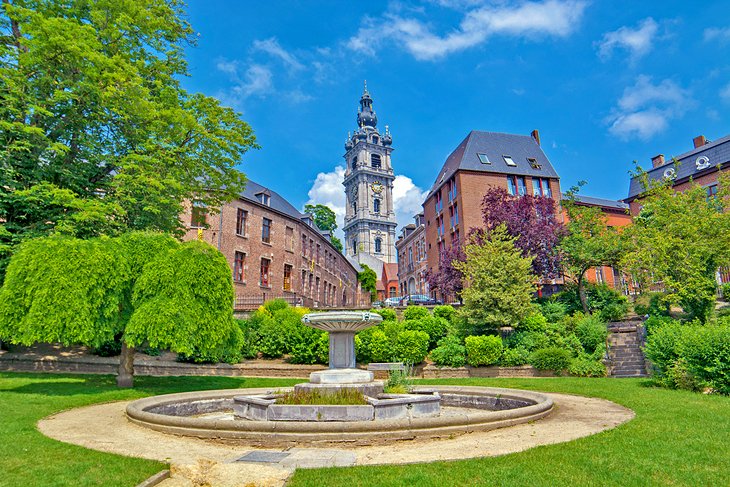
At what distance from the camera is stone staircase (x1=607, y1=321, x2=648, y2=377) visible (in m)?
18.3

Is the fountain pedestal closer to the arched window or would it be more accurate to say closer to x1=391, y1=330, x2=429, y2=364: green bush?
x1=391, y1=330, x2=429, y2=364: green bush

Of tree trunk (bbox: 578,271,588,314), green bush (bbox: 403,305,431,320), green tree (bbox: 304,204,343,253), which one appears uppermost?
green tree (bbox: 304,204,343,253)

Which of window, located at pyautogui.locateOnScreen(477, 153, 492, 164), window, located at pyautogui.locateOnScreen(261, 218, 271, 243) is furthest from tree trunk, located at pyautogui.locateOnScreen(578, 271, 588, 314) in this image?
window, located at pyautogui.locateOnScreen(261, 218, 271, 243)

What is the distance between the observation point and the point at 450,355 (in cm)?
1983

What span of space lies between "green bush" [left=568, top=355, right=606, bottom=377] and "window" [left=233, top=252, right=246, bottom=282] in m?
24.4

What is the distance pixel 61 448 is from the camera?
20.6 feet

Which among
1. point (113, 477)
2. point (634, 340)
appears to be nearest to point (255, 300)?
point (634, 340)

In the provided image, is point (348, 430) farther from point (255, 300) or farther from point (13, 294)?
point (255, 300)

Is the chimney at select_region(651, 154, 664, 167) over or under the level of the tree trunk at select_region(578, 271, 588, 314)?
over

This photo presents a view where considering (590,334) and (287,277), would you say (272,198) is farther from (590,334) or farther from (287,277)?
(590,334)

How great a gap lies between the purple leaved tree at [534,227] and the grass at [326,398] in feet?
67.8

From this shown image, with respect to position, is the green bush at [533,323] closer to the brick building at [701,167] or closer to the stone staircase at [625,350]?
the stone staircase at [625,350]

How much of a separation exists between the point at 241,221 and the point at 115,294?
75.9ft

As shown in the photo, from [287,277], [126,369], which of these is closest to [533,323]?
[126,369]
